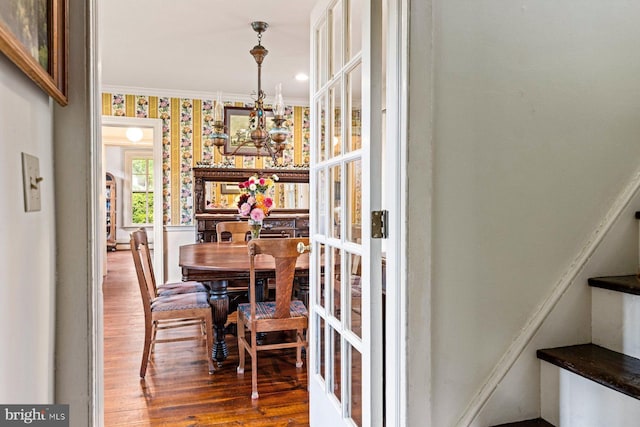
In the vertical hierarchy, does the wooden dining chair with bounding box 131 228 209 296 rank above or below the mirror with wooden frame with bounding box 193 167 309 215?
below

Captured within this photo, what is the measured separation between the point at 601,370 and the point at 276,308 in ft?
5.55

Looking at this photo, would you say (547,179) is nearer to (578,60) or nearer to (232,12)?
(578,60)

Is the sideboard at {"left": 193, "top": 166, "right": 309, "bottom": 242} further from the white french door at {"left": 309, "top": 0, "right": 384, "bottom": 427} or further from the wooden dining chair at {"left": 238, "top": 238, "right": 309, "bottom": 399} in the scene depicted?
the white french door at {"left": 309, "top": 0, "right": 384, "bottom": 427}

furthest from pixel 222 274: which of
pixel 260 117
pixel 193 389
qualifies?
pixel 260 117

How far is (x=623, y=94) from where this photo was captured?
1.41 m

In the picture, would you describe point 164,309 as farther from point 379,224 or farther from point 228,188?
point 228,188

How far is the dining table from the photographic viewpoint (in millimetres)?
2611

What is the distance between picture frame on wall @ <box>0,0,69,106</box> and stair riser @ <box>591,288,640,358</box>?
163cm

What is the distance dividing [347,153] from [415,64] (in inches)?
17.6

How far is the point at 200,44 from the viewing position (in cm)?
359

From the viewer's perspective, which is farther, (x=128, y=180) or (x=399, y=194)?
(x=128, y=180)

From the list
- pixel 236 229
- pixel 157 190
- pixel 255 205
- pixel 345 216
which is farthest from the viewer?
pixel 157 190

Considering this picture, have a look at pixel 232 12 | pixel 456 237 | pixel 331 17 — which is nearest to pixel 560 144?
pixel 456 237

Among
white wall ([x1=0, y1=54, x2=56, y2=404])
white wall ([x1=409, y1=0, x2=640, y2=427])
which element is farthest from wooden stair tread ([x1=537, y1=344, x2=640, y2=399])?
white wall ([x1=0, y1=54, x2=56, y2=404])
